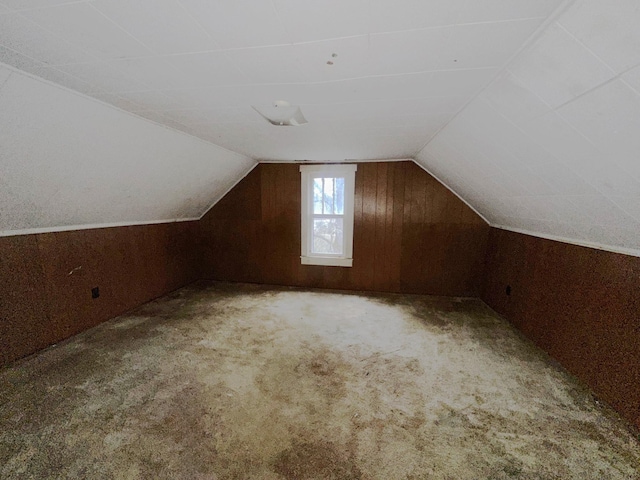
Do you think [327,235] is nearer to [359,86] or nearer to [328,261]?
[328,261]

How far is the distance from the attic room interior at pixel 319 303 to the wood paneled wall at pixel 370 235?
14.4 inches

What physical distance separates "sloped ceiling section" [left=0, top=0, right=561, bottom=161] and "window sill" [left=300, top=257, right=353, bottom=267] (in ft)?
8.87

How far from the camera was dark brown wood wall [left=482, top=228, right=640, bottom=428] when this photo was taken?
196 cm

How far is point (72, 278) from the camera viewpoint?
3.03 meters

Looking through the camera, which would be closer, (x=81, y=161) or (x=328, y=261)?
(x=81, y=161)

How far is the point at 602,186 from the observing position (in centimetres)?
168

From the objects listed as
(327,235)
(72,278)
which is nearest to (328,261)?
(327,235)

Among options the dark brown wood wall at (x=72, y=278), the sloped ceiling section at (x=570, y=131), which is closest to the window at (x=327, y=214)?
the sloped ceiling section at (x=570, y=131)

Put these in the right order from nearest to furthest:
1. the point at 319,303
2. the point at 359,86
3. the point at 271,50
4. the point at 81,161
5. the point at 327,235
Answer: the point at 271,50 → the point at 359,86 → the point at 81,161 → the point at 319,303 → the point at 327,235

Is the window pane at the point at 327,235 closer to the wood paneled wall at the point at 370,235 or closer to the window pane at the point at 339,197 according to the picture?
the window pane at the point at 339,197

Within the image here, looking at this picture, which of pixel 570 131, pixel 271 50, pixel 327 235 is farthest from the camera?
pixel 327 235

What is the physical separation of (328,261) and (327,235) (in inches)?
17.8

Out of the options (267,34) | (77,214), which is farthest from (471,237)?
(77,214)

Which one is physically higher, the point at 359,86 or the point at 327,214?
the point at 359,86
